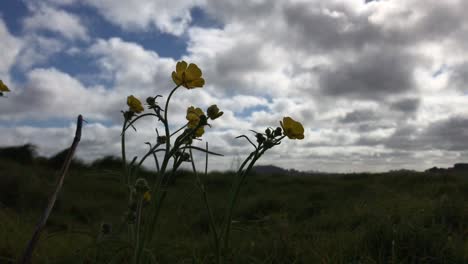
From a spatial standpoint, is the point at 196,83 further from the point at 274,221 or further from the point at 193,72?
the point at 274,221

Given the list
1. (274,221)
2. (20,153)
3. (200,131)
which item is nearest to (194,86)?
(200,131)

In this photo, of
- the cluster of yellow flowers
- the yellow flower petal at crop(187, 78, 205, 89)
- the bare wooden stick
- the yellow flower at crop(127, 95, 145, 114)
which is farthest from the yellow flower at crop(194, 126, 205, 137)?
the bare wooden stick

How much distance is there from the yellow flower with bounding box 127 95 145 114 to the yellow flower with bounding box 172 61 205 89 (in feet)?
0.82

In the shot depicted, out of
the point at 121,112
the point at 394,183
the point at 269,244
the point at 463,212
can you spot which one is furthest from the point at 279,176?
the point at 121,112

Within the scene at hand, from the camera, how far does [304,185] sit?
8344 millimetres

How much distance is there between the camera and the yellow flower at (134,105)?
5.15 feet

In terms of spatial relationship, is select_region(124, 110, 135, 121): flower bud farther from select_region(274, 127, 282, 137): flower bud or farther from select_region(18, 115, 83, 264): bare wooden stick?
select_region(18, 115, 83, 264): bare wooden stick

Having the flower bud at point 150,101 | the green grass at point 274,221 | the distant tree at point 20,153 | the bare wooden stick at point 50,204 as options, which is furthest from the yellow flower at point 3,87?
the distant tree at point 20,153

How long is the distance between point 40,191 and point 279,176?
18.5 ft

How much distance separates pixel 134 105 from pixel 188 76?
31cm

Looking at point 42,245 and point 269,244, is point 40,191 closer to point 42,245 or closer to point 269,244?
point 42,245

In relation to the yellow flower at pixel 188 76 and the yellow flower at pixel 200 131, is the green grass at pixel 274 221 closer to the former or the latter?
the yellow flower at pixel 200 131

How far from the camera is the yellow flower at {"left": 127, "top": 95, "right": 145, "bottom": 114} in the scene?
157 centimetres

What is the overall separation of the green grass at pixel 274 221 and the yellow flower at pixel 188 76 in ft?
1.30
